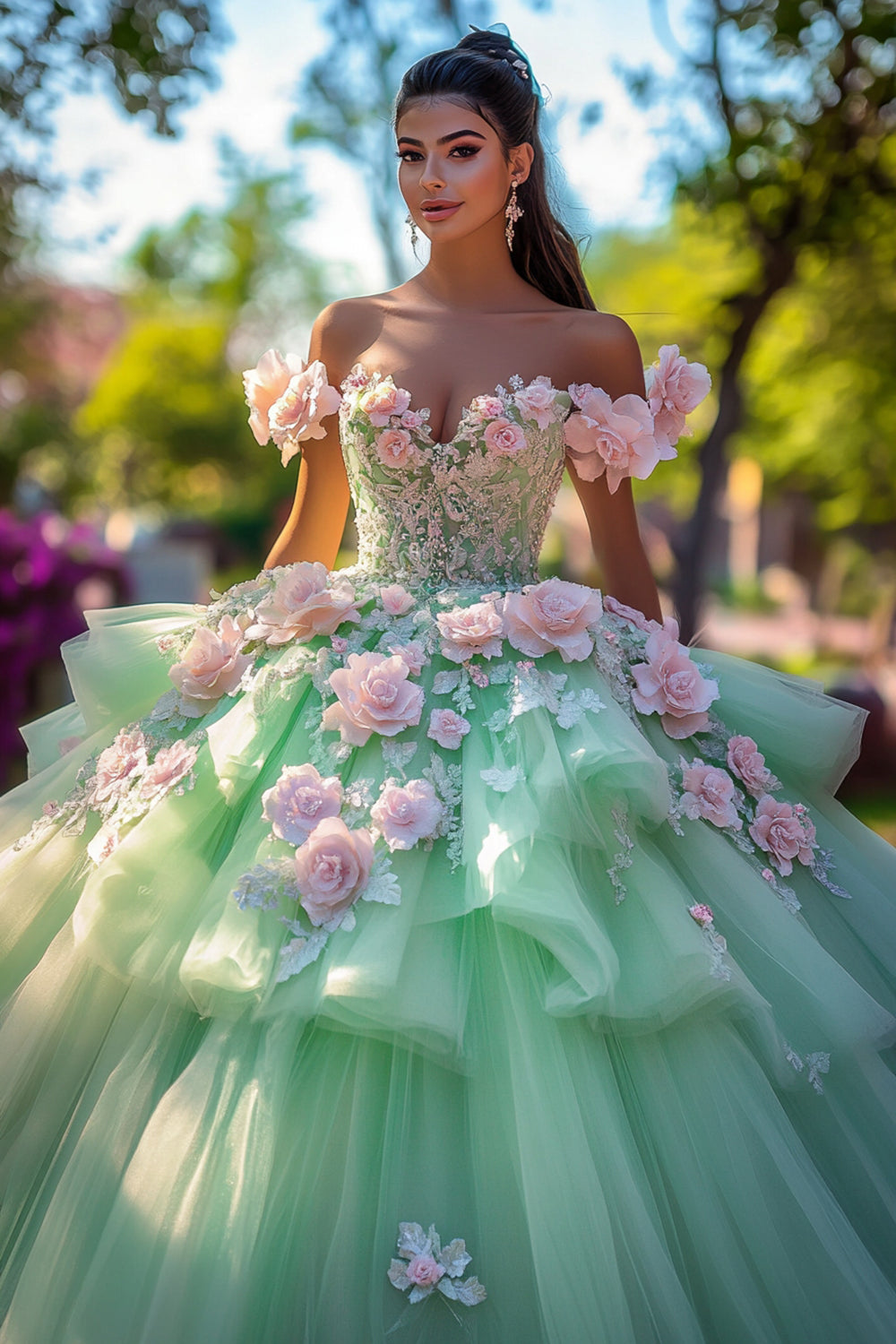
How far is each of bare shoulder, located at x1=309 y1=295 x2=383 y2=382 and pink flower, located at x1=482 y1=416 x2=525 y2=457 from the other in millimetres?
539

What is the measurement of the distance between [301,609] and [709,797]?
1058mm

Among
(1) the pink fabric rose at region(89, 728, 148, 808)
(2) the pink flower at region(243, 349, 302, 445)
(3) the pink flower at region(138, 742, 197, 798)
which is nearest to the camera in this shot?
(3) the pink flower at region(138, 742, 197, 798)

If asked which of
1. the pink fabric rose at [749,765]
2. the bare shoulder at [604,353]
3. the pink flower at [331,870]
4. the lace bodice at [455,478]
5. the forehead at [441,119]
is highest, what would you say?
the forehead at [441,119]

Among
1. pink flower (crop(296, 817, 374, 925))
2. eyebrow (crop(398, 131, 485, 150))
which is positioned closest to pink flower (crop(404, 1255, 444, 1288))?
pink flower (crop(296, 817, 374, 925))

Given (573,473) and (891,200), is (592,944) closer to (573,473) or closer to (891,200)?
(573,473)

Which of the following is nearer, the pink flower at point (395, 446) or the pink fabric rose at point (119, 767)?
the pink fabric rose at point (119, 767)

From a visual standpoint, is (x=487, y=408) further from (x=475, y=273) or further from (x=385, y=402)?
(x=475, y=273)

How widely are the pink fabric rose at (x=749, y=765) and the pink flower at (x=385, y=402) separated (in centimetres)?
121

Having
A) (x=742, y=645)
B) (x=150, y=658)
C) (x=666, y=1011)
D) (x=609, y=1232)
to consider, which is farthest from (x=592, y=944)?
(x=742, y=645)

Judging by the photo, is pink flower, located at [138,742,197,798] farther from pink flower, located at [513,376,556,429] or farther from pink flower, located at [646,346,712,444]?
pink flower, located at [646,346,712,444]

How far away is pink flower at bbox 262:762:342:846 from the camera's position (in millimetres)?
2348

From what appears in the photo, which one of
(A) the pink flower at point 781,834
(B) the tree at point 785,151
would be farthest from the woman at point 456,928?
(B) the tree at point 785,151

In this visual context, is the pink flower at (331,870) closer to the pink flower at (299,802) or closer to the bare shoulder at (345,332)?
the pink flower at (299,802)

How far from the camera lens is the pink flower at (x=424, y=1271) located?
6.34ft
